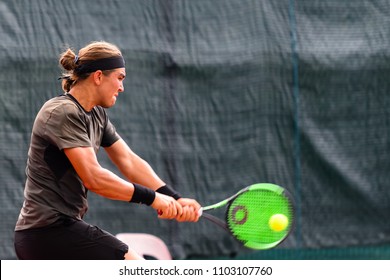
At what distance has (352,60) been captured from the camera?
6078 mm

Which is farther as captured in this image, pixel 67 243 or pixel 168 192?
pixel 168 192

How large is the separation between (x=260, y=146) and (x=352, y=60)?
38.6 inches

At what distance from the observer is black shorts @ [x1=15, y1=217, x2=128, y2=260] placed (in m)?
3.16

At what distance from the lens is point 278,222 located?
3.69m

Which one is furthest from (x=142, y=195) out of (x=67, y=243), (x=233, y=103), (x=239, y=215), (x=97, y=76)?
(x=233, y=103)

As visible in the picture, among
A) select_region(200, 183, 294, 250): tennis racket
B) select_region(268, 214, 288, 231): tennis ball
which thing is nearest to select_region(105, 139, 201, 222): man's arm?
select_region(200, 183, 294, 250): tennis racket

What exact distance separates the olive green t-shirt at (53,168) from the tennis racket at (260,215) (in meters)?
0.77

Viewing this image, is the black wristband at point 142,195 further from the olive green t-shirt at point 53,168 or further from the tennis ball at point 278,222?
the tennis ball at point 278,222

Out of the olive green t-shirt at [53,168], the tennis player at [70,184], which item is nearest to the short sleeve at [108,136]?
the tennis player at [70,184]

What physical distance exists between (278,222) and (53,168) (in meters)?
1.11

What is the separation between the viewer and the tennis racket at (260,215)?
368cm

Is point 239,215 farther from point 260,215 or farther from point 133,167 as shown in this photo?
point 133,167

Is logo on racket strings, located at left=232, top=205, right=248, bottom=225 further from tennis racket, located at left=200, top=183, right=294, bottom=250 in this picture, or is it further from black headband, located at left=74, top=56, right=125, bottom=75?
black headband, located at left=74, top=56, right=125, bottom=75

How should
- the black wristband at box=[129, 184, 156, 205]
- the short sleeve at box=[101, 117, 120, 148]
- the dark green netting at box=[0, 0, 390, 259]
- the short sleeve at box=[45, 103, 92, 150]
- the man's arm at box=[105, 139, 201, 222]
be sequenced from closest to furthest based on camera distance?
the short sleeve at box=[45, 103, 92, 150], the black wristband at box=[129, 184, 156, 205], the short sleeve at box=[101, 117, 120, 148], the man's arm at box=[105, 139, 201, 222], the dark green netting at box=[0, 0, 390, 259]
